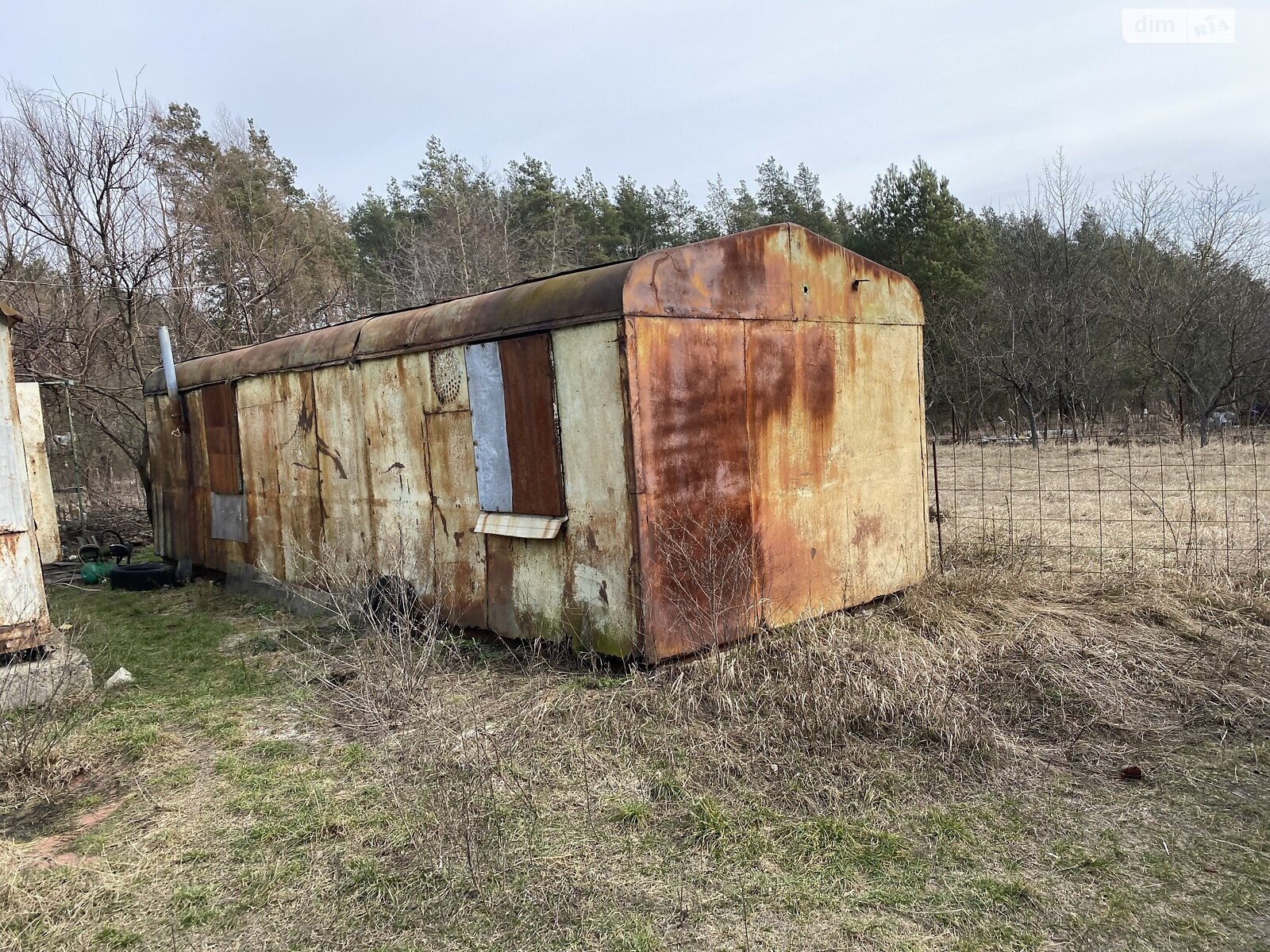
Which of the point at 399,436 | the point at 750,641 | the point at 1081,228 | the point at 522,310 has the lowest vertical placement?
the point at 750,641

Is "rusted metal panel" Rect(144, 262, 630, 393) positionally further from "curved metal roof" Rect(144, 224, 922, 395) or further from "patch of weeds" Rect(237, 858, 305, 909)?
"patch of weeds" Rect(237, 858, 305, 909)

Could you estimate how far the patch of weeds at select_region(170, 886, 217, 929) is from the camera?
9.93 ft

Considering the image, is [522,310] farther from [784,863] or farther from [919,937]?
[919,937]

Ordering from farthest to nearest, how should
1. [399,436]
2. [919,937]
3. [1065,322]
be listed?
[1065,322], [399,436], [919,937]

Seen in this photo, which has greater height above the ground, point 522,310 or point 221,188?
point 221,188

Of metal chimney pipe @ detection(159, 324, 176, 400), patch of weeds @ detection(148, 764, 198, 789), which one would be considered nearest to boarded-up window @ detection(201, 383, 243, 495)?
metal chimney pipe @ detection(159, 324, 176, 400)

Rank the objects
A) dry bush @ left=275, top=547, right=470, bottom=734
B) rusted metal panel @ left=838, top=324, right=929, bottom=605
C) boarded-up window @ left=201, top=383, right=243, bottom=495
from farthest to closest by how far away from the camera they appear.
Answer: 1. boarded-up window @ left=201, top=383, right=243, bottom=495
2. rusted metal panel @ left=838, top=324, right=929, bottom=605
3. dry bush @ left=275, top=547, right=470, bottom=734

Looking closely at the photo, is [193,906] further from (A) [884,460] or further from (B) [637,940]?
(A) [884,460]

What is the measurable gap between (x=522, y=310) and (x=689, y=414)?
1416mm

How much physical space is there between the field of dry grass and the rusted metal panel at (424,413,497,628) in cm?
42

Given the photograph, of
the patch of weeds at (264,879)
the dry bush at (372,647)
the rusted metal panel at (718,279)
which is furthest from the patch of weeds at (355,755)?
the rusted metal panel at (718,279)

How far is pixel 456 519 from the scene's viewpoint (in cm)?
634

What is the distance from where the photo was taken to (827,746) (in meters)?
4.18

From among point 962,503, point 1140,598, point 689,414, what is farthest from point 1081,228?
point 689,414
